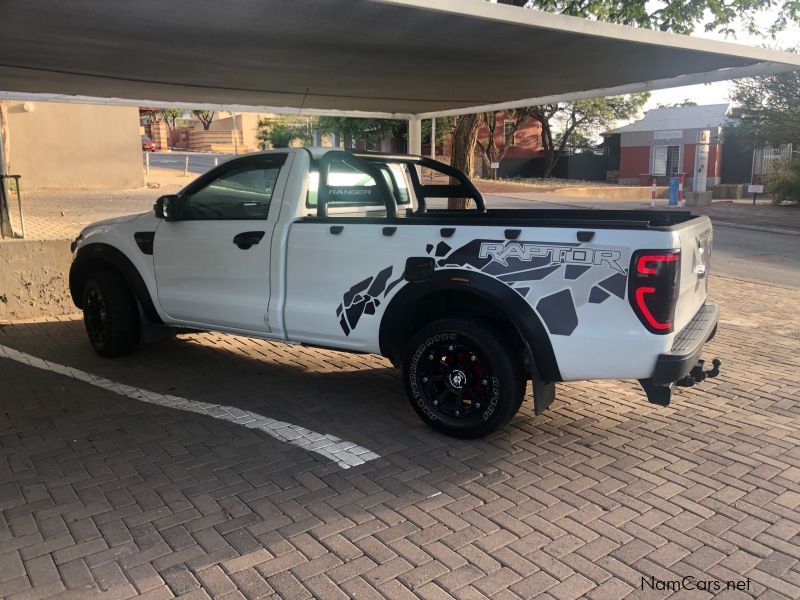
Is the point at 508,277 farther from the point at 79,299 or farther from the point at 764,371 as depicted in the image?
the point at 79,299

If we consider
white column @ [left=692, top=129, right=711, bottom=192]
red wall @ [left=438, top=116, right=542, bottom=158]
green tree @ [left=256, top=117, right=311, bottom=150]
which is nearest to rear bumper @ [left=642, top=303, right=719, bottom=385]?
white column @ [left=692, top=129, right=711, bottom=192]

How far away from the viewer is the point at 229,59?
20.3ft

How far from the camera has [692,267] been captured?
164 inches

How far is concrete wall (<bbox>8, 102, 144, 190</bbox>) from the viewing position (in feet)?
72.6

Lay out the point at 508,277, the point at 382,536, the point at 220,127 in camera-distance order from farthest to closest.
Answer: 1. the point at 220,127
2. the point at 508,277
3. the point at 382,536

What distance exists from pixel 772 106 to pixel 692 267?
26415 millimetres

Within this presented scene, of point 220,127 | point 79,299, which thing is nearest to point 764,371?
point 79,299

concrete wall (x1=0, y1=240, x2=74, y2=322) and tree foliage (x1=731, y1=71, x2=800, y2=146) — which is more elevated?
tree foliage (x1=731, y1=71, x2=800, y2=146)

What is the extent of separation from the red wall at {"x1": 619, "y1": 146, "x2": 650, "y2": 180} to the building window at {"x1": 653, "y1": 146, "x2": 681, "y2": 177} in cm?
46

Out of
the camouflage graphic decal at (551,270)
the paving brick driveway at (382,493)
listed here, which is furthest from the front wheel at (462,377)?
the camouflage graphic decal at (551,270)

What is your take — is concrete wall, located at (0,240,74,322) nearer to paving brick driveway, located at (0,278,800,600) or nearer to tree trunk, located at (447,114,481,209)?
paving brick driveway, located at (0,278,800,600)

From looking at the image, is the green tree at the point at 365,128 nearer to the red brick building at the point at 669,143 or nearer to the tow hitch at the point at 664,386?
the red brick building at the point at 669,143

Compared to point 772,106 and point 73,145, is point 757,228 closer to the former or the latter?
point 772,106

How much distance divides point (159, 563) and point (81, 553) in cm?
39
